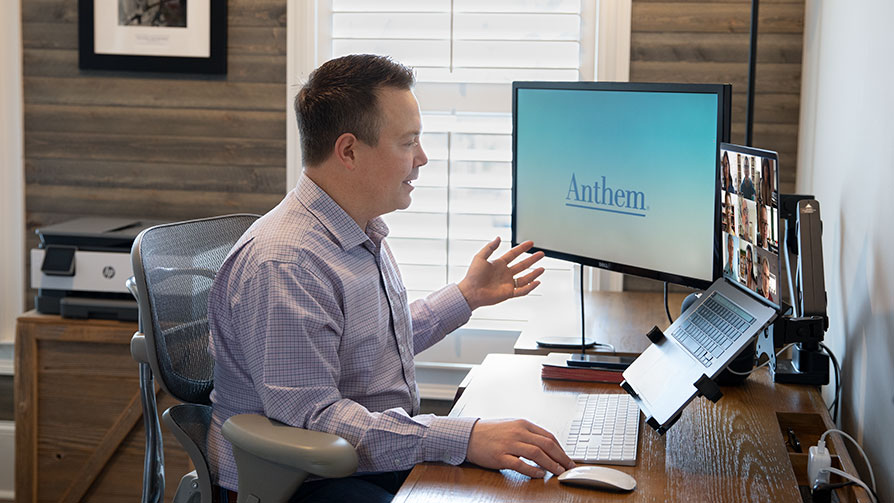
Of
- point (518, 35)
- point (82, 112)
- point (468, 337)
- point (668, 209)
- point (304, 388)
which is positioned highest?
point (518, 35)

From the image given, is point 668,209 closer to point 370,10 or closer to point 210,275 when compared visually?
point 210,275

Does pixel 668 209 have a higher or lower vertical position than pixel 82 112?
lower

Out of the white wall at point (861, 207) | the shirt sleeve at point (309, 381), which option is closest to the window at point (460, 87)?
the white wall at point (861, 207)

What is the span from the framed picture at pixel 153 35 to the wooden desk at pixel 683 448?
5.26 ft

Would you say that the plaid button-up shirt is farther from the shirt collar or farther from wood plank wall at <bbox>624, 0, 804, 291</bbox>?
wood plank wall at <bbox>624, 0, 804, 291</bbox>

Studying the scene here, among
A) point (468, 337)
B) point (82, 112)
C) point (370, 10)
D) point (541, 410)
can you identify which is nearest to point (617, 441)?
point (541, 410)

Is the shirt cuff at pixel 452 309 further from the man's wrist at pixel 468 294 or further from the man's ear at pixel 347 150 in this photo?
the man's ear at pixel 347 150

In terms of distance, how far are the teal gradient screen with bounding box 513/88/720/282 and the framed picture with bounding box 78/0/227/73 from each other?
1300 millimetres

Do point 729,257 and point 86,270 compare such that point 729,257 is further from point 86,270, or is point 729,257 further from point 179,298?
point 86,270

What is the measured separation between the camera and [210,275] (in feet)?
6.48

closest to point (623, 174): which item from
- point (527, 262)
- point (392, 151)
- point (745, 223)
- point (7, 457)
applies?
point (527, 262)

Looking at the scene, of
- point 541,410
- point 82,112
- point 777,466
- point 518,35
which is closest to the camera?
point 777,466

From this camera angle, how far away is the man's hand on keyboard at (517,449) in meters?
1.42

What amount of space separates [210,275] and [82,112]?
4.95ft
